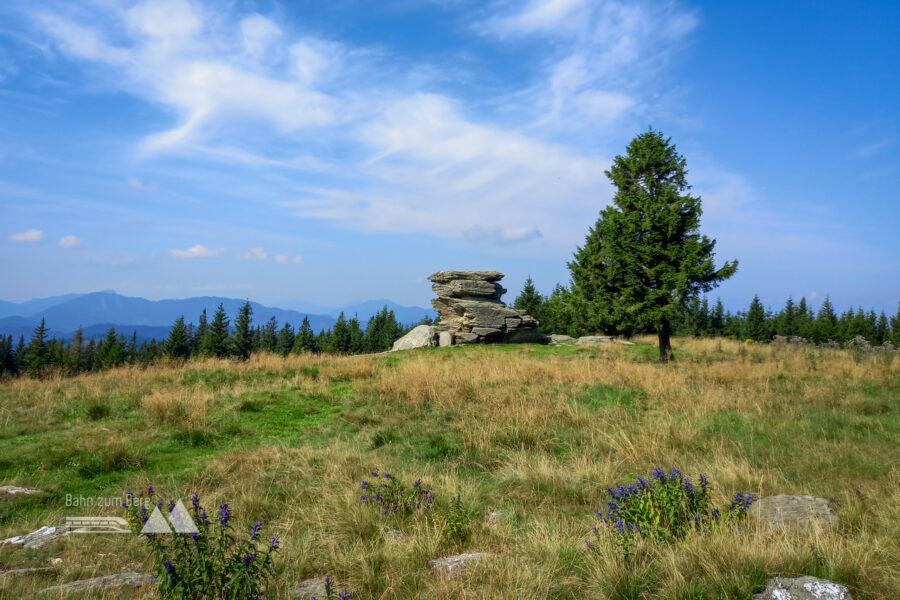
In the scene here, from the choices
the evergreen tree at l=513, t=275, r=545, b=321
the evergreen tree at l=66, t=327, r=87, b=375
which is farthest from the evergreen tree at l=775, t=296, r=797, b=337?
the evergreen tree at l=66, t=327, r=87, b=375

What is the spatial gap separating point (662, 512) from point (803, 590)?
3.90ft

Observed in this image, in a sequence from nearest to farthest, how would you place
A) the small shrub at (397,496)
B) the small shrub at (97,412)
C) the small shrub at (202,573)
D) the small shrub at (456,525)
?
1. the small shrub at (202,573)
2. the small shrub at (456,525)
3. the small shrub at (397,496)
4. the small shrub at (97,412)

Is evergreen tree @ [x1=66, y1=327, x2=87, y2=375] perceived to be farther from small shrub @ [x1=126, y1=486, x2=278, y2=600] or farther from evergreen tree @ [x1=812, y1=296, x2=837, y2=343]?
evergreen tree @ [x1=812, y1=296, x2=837, y2=343]

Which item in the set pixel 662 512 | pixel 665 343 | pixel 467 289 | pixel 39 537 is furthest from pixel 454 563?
pixel 467 289

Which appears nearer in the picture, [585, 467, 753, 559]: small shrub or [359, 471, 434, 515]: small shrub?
[585, 467, 753, 559]: small shrub

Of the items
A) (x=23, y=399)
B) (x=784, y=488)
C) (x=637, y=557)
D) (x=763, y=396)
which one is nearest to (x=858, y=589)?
(x=637, y=557)

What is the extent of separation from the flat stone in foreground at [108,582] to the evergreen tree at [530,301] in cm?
4867

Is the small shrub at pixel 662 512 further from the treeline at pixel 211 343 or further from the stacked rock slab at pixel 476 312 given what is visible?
the treeline at pixel 211 343

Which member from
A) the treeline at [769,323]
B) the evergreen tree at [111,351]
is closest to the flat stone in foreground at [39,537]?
the treeline at [769,323]

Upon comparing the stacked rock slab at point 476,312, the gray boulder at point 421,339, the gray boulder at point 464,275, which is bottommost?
the gray boulder at point 421,339

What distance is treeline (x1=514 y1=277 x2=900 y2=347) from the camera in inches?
1989

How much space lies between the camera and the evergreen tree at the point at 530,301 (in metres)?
50.8

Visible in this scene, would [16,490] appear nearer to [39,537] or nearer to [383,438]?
[39,537]

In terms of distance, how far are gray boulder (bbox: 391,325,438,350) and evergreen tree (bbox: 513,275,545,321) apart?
88.8 ft
